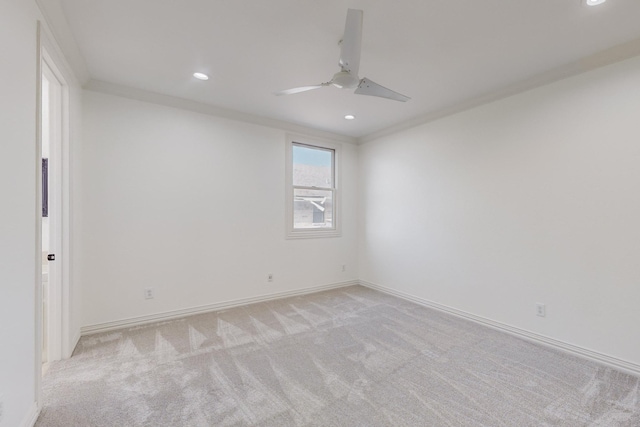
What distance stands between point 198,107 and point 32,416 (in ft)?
10.2

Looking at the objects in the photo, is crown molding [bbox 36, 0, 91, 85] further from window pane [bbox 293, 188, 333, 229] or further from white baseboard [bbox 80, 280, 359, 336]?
window pane [bbox 293, 188, 333, 229]

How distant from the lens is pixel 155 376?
7.06ft

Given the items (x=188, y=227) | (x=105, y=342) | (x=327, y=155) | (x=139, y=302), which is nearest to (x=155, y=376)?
(x=105, y=342)

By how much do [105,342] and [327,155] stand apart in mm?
3751

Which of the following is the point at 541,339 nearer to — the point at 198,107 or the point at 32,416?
the point at 32,416

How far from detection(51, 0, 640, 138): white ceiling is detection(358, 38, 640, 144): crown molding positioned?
0.04 metres

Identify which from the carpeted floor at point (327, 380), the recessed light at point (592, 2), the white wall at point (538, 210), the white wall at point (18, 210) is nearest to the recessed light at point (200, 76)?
the white wall at point (18, 210)

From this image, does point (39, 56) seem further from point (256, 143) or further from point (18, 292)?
point (256, 143)

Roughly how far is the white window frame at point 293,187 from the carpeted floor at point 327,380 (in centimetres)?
153

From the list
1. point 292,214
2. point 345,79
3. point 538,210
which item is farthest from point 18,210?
point 538,210

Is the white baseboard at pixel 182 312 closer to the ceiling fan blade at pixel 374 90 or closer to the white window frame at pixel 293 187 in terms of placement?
the white window frame at pixel 293 187

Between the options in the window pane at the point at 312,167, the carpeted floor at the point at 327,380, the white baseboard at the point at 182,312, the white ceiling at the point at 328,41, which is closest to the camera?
the carpeted floor at the point at 327,380

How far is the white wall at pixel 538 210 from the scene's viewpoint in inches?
91.1

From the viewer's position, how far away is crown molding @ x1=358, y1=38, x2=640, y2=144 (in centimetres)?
226
